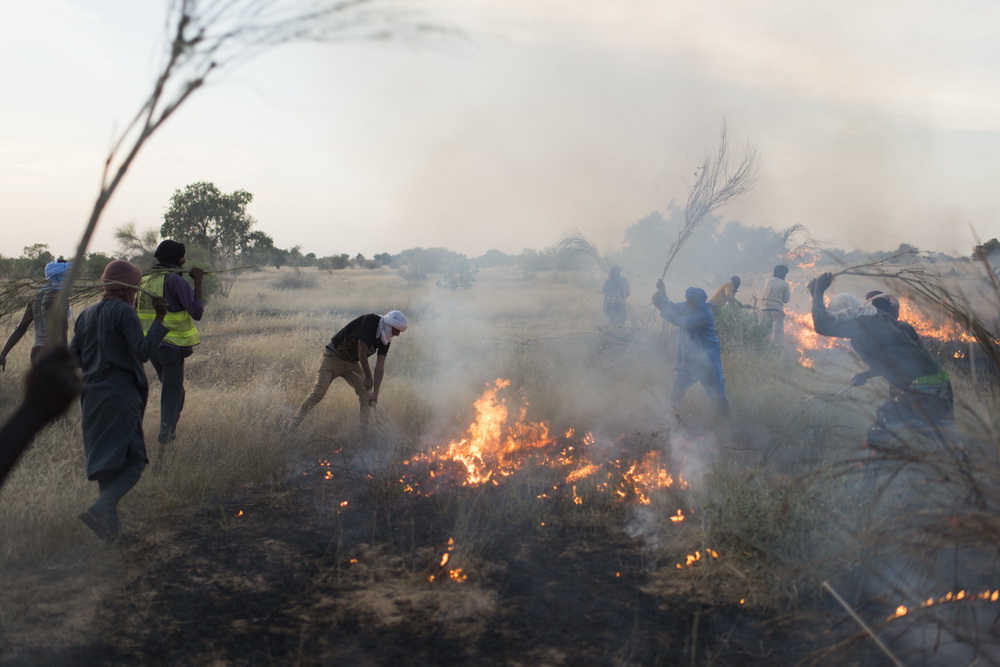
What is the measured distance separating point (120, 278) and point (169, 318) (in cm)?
171

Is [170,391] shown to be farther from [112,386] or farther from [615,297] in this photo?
[615,297]

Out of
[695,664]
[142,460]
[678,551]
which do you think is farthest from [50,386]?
[678,551]

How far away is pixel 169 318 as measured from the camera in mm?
6289

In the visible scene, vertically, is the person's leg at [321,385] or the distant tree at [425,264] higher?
the distant tree at [425,264]

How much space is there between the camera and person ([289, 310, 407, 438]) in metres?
7.08

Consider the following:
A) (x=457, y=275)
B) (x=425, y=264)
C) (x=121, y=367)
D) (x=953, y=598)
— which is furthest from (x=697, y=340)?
(x=425, y=264)

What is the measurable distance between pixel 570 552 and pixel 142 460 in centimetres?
310

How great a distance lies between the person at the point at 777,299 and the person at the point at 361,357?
27.0ft

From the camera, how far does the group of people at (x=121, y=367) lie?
5.90 feet

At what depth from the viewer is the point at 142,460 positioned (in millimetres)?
4906

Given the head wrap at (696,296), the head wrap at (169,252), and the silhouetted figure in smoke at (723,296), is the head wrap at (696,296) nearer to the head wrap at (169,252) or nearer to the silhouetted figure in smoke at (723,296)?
the silhouetted figure in smoke at (723,296)

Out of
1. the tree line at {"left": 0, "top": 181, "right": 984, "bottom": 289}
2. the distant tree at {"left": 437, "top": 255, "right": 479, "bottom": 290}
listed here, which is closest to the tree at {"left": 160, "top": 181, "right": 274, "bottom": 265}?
the tree line at {"left": 0, "top": 181, "right": 984, "bottom": 289}

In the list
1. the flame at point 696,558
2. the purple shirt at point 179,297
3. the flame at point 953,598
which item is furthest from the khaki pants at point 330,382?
the flame at point 953,598

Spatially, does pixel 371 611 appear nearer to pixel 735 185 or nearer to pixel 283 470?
pixel 283 470
